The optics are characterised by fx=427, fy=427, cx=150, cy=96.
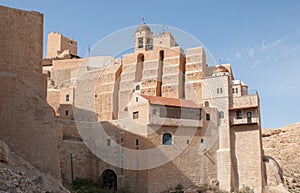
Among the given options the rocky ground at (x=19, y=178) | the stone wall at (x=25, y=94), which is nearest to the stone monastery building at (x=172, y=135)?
the stone wall at (x=25, y=94)

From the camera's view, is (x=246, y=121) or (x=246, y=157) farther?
(x=246, y=121)

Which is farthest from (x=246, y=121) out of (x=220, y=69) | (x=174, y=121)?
(x=220, y=69)

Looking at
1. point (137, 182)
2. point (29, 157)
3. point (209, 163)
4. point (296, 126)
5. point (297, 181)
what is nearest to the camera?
point (29, 157)

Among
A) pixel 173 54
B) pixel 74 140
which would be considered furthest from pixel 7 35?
pixel 173 54

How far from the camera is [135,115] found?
3139 cm

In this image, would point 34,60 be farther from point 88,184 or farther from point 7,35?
point 88,184

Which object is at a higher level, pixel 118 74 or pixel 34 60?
pixel 118 74

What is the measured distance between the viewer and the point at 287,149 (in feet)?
139

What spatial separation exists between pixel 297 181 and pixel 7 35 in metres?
26.4

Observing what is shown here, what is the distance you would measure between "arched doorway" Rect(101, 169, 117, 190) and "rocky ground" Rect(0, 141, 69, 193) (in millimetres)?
15774

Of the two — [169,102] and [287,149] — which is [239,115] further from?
[287,149]

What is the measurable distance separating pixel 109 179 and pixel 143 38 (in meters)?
19.3

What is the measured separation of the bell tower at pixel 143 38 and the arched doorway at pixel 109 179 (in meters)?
16.5

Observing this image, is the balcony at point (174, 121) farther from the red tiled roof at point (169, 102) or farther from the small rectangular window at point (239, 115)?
the small rectangular window at point (239, 115)
